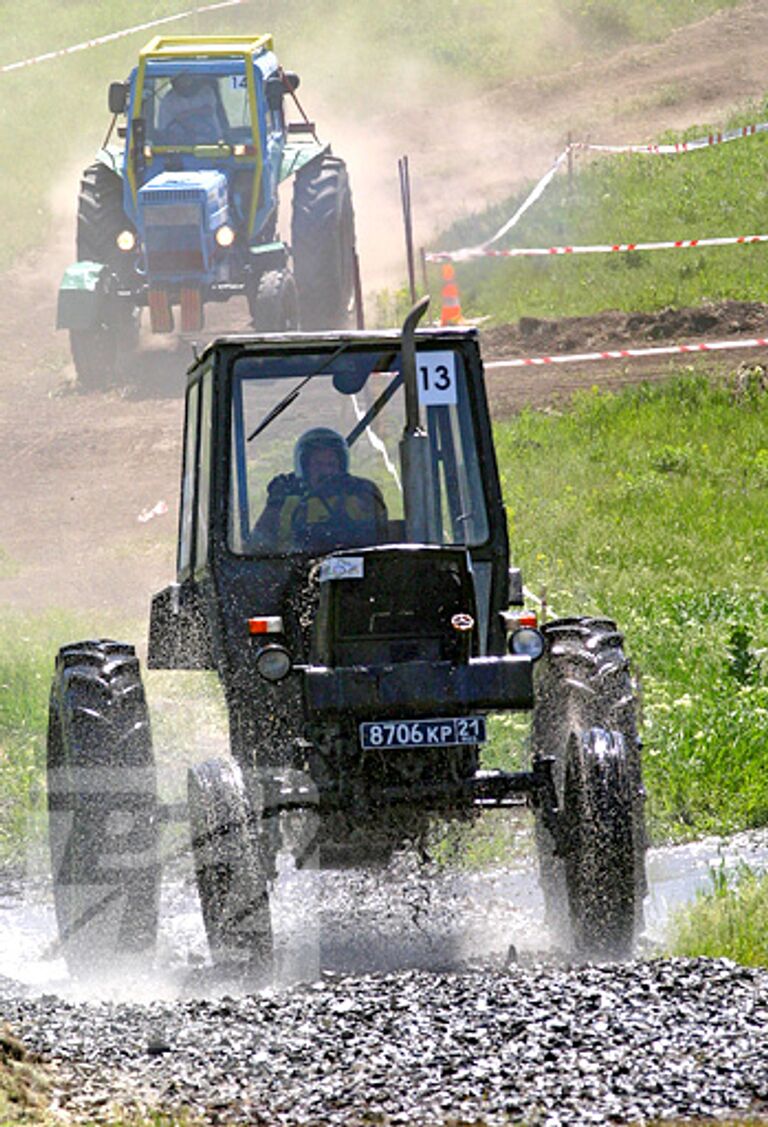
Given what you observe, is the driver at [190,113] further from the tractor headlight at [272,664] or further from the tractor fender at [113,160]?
the tractor headlight at [272,664]

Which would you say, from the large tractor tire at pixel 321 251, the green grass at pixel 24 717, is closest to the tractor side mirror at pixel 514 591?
the green grass at pixel 24 717

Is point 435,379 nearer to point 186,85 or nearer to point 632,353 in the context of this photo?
point 632,353

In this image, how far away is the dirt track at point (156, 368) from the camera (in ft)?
53.1

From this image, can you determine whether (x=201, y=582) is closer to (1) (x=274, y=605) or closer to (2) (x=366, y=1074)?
(1) (x=274, y=605)

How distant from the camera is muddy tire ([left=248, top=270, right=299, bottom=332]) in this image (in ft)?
65.5

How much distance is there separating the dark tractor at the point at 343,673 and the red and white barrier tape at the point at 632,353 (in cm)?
1128

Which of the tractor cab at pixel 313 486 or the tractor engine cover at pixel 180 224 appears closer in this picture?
the tractor cab at pixel 313 486

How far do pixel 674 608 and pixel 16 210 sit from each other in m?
20.1

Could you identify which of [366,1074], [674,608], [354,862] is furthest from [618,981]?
[674,608]

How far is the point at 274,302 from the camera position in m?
20.0

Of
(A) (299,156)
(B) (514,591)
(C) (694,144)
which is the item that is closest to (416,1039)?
(B) (514,591)

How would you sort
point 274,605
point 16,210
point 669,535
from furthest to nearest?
point 16,210 → point 669,535 → point 274,605

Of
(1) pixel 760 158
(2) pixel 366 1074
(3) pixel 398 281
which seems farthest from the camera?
(1) pixel 760 158

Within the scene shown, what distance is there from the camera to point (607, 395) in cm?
1873
